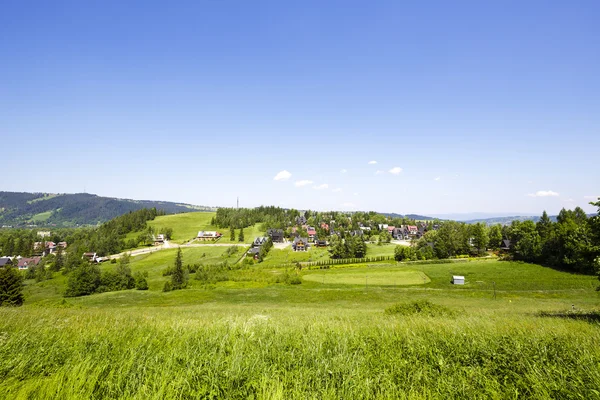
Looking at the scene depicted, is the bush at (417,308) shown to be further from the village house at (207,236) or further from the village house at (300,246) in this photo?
the village house at (207,236)

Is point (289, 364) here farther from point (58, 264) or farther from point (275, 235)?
point (275, 235)

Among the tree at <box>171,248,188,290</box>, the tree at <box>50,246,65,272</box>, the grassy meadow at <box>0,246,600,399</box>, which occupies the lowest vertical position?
the tree at <box>50,246,65,272</box>

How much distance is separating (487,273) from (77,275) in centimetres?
11169

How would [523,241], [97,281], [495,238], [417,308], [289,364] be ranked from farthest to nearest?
[495,238]
[523,241]
[97,281]
[417,308]
[289,364]

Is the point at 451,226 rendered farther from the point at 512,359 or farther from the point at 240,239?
the point at 512,359

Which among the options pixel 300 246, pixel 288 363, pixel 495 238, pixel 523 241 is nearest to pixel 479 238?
pixel 495 238

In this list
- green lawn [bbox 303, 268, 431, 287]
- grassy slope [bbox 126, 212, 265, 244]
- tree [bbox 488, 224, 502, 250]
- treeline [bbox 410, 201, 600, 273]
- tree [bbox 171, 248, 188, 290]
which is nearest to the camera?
Answer: green lawn [bbox 303, 268, 431, 287]

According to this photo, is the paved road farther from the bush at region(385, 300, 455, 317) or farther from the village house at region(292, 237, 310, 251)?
the bush at region(385, 300, 455, 317)

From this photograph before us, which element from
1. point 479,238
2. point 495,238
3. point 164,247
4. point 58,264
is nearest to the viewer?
point 479,238

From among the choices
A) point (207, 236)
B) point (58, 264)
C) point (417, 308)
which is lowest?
point (58, 264)

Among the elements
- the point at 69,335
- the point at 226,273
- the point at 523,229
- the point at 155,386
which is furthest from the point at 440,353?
the point at 523,229

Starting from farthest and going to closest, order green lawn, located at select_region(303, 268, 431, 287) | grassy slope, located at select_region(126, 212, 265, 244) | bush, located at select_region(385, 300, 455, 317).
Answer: grassy slope, located at select_region(126, 212, 265, 244) → green lawn, located at select_region(303, 268, 431, 287) → bush, located at select_region(385, 300, 455, 317)

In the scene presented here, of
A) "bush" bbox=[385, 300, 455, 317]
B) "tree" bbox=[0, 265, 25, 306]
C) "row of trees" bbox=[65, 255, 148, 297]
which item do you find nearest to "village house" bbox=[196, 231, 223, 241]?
"row of trees" bbox=[65, 255, 148, 297]

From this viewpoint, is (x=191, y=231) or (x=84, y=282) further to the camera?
(x=191, y=231)
